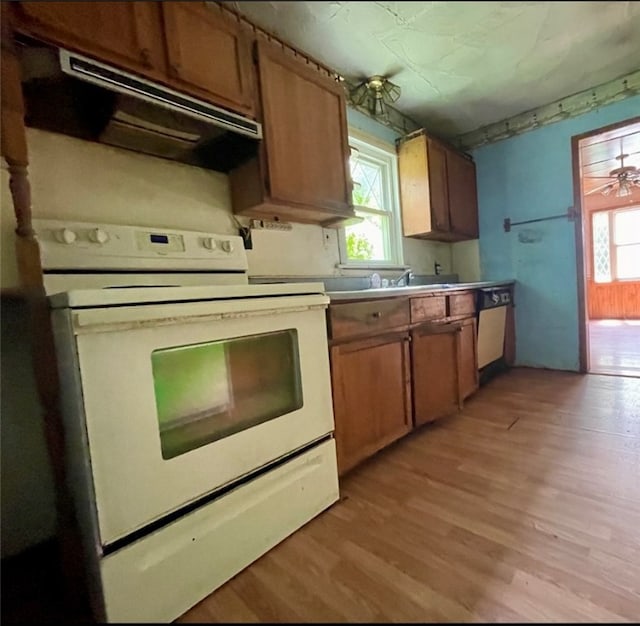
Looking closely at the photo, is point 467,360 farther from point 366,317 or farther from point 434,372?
point 366,317

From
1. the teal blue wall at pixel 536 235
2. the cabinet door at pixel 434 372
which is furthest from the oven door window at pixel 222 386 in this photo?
the teal blue wall at pixel 536 235

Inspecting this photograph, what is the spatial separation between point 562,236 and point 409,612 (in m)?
3.33

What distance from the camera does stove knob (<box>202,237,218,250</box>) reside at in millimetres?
1466

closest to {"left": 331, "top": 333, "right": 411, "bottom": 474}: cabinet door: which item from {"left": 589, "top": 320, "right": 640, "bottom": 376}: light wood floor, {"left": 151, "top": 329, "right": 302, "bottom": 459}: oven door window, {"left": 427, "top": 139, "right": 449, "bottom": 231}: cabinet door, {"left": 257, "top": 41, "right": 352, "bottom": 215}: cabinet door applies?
{"left": 151, "top": 329, "right": 302, "bottom": 459}: oven door window

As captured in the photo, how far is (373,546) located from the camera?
1.07 metres

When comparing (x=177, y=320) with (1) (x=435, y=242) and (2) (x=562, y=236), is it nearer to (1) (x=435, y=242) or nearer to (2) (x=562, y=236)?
(1) (x=435, y=242)

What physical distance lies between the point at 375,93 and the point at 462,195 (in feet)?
4.17

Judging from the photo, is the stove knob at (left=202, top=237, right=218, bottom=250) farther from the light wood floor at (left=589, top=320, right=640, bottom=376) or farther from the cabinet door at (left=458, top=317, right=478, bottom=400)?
the light wood floor at (left=589, top=320, right=640, bottom=376)

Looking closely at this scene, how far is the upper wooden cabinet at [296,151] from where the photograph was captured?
1528 mm

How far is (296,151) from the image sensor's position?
1.64 m

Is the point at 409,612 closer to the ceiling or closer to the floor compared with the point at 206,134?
closer to the floor

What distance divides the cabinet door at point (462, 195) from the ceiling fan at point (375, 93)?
2.65 ft

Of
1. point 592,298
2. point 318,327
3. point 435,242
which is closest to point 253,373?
point 318,327

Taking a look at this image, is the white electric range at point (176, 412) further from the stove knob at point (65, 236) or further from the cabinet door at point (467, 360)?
the cabinet door at point (467, 360)
